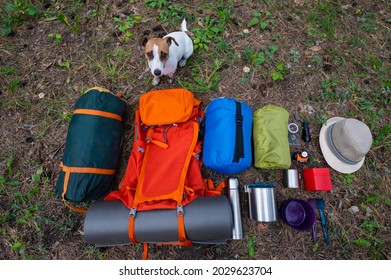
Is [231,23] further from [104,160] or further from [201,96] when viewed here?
[104,160]

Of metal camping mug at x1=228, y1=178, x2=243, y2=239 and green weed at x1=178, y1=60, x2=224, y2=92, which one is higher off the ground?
green weed at x1=178, y1=60, x2=224, y2=92

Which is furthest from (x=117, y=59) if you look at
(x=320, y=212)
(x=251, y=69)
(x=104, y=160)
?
(x=320, y=212)

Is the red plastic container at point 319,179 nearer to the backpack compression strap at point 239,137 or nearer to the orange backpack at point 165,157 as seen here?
the backpack compression strap at point 239,137

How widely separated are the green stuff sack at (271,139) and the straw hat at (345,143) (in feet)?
2.24

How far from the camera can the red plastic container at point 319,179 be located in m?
3.08

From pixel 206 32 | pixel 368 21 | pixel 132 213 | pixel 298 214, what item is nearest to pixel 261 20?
pixel 206 32

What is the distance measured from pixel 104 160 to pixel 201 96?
168 centimetres

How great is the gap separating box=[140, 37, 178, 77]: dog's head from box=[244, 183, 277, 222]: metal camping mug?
196 cm

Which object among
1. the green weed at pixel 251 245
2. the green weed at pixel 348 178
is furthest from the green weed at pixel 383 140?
the green weed at pixel 251 245

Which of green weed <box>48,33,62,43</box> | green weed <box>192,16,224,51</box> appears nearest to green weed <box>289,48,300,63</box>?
green weed <box>192,16,224,51</box>

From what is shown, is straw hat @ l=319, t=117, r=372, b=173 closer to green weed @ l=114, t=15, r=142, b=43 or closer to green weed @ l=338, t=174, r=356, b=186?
green weed @ l=338, t=174, r=356, b=186

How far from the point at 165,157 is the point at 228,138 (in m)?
0.83

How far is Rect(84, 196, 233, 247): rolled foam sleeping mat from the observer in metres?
2.64
